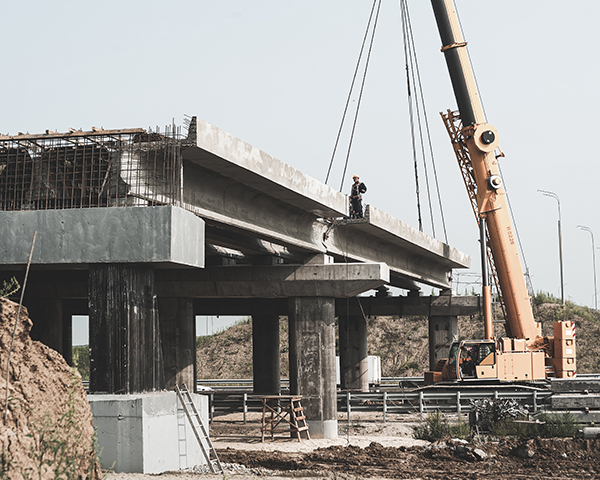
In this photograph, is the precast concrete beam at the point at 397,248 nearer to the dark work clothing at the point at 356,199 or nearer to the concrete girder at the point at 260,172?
the dark work clothing at the point at 356,199

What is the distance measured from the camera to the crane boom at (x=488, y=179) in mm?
28172

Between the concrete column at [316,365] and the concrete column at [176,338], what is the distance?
16.0 feet

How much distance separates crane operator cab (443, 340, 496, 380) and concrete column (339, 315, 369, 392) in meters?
10.6

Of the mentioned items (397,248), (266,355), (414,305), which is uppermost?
(397,248)

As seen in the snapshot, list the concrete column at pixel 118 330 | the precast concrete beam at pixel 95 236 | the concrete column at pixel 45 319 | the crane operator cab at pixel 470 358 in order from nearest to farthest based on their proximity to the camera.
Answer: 1. the precast concrete beam at pixel 95 236
2. the concrete column at pixel 118 330
3. the crane operator cab at pixel 470 358
4. the concrete column at pixel 45 319

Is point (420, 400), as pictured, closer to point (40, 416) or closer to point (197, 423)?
point (197, 423)

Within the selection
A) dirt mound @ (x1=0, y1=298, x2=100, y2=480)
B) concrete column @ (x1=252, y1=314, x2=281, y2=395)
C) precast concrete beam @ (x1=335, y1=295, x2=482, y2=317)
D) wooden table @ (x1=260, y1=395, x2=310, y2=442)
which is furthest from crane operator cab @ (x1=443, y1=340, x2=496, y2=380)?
dirt mound @ (x1=0, y1=298, x2=100, y2=480)

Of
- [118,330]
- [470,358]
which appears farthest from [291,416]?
[118,330]

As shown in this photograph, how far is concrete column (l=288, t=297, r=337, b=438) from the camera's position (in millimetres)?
24531

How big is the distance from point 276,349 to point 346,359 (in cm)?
384

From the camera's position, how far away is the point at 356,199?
2783 cm

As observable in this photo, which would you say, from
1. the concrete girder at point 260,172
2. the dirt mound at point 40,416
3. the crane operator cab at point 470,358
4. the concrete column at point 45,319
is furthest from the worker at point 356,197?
the dirt mound at point 40,416

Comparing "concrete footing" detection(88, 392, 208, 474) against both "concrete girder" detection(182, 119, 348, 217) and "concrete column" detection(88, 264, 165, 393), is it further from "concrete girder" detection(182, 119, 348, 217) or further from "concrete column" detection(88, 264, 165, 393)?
"concrete girder" detection(182, 119, 348, 217)

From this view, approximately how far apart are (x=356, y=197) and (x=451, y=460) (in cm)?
1173
